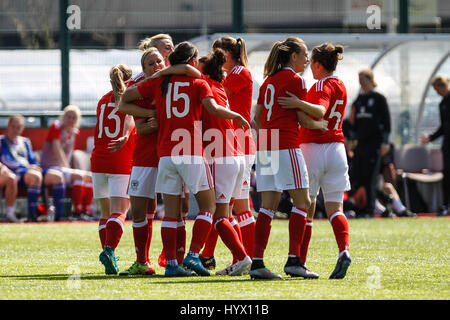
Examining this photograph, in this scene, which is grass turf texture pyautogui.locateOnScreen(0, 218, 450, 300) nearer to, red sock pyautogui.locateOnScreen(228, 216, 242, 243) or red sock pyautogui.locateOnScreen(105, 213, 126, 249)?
red sock pyautogui.locateOnScreen(105, 213, 126, 249)

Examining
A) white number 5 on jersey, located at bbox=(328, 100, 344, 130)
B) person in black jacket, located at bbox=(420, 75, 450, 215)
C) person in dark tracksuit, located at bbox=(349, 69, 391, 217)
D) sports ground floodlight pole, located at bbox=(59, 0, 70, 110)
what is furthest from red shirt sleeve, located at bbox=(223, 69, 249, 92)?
sports ground floodlight pole, located at bbox=(59, 0, 70, 110)

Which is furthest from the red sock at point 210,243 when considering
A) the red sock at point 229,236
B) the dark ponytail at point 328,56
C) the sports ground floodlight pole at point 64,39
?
the sports ground floodlight pole at point 64,39

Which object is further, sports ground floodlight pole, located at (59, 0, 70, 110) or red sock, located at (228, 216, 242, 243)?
sports ground floodlight pole, located at (59, 0, 70, 110)

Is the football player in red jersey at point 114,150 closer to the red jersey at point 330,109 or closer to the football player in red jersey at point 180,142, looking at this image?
the football player in red jersey at point 180,142

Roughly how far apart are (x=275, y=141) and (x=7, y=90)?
1087cm

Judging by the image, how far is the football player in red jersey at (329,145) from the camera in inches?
306

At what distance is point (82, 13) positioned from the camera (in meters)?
19.8

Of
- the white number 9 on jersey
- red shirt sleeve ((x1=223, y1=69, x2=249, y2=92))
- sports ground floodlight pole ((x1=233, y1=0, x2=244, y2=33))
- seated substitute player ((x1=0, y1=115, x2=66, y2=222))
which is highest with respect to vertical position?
sports ground floodlight pole ((x1=233, y1=0, x2=244, y2=33))

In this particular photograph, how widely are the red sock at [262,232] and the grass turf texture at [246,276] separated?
27 cm

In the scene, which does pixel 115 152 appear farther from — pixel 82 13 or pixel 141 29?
pixel 141 29

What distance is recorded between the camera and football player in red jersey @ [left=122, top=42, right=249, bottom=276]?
24.9ft

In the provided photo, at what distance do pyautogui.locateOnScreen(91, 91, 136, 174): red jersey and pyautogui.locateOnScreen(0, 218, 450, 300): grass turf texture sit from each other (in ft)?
2.87

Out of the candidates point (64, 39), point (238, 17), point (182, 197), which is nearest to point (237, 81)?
point (182, 197)
